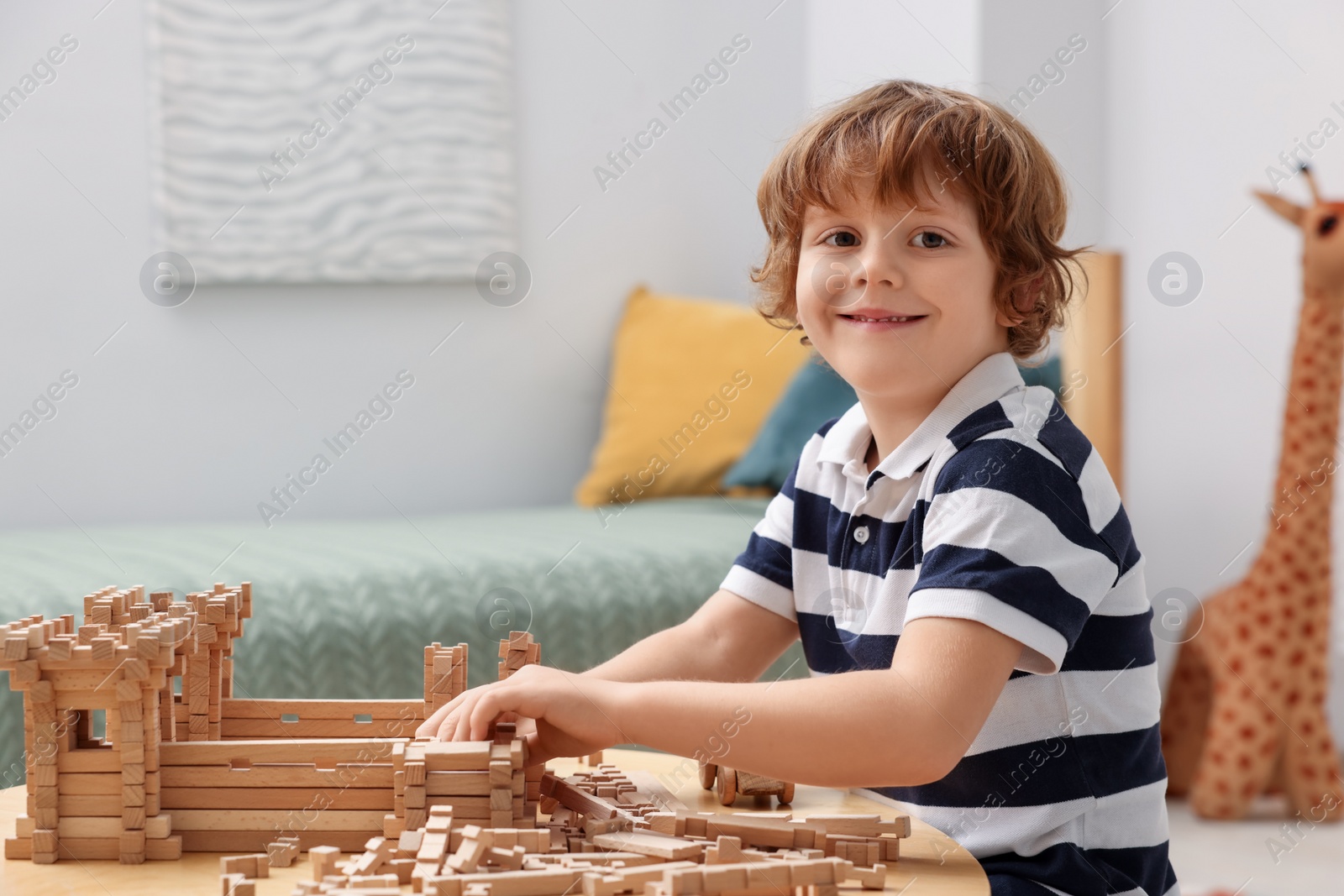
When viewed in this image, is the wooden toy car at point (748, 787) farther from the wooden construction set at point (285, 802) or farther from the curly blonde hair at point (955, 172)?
the curly blonde hair at point (955, 172)

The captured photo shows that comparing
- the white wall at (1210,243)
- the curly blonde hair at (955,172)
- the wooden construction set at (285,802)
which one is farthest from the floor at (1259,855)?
the wooden construction set at (285,802)

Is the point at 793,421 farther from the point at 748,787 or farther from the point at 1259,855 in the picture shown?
the point at 748,787

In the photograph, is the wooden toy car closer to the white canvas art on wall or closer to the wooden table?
the wooden table

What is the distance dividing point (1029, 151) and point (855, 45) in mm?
1709

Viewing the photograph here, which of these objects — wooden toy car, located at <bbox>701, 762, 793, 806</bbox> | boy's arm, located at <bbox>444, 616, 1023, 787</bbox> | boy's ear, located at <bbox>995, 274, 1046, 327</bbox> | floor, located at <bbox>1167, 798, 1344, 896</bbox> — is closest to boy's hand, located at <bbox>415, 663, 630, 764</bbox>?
boy's arm, located at <bbox>444, 616, 1023, 787</bbox>

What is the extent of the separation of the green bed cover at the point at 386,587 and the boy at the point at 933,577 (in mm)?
716

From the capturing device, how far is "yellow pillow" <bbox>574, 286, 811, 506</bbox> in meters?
2.39

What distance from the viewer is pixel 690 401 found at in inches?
95.6

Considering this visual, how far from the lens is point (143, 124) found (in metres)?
2.28

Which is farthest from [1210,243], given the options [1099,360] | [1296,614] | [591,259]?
[591,259]

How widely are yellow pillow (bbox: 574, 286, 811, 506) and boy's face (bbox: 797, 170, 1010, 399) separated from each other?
4.71ft

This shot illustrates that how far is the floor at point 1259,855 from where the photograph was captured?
1.78m

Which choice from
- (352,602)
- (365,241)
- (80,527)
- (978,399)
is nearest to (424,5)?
(365,241)

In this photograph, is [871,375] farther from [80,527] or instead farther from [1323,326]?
[80,527]
